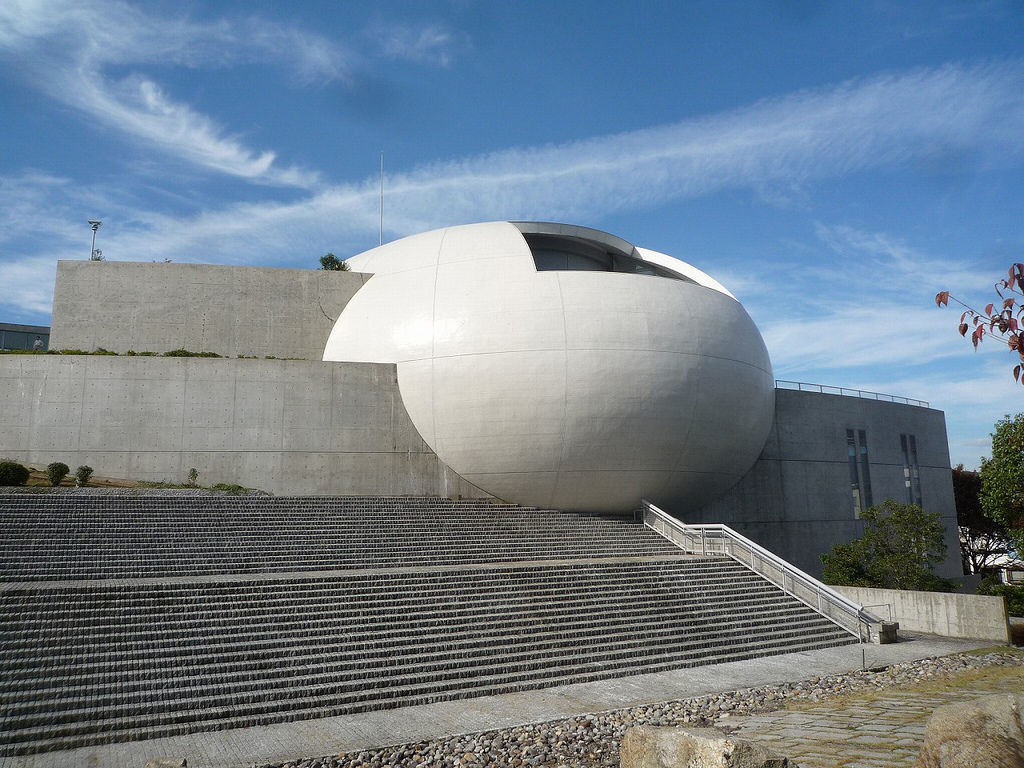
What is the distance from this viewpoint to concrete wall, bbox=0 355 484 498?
784 inches

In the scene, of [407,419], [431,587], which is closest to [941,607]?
[431,587]

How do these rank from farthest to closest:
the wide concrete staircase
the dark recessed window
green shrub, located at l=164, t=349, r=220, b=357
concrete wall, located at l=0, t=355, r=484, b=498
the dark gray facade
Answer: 1. the dark recessed window
2. green shrub, located at l=164, t=349, r=220, b=357
3. the dark gray facade
4. concrete wall, located at l=0, t=355, r=484, b=498
5. the wide concrete staircase

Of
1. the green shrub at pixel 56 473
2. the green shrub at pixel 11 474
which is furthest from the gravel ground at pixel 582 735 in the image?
the green shrub at pixel 56 473

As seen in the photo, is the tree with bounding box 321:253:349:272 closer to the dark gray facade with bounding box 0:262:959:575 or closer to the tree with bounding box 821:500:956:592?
the dark gray facade with bounding box 0:262:959:575

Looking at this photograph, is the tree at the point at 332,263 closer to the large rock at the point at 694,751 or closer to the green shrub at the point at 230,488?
the green shrub at the point at 230,488

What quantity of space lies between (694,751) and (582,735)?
3.94m

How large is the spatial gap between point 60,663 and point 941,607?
48.9ft

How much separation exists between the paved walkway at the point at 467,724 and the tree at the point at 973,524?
1354 inches

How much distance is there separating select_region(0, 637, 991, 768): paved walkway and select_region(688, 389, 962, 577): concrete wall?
13626mm

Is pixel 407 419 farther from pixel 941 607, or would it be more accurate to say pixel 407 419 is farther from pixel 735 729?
pixel 735 729

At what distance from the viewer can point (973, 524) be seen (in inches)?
1598

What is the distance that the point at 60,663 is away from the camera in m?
9.01

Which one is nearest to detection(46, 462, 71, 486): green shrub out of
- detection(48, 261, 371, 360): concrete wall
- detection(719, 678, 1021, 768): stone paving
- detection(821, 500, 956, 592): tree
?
detection(48, 261, 371, 360): concrete wall

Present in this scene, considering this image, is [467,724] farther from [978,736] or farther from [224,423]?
[224,423]
